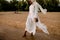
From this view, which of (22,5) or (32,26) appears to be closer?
(32,26)

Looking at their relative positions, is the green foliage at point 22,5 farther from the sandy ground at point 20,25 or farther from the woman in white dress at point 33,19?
the woman in white dress at point 33,19

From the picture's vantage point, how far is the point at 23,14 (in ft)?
7.48

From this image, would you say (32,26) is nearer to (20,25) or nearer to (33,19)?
(33,19)

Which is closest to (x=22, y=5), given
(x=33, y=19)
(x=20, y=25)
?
(x=20, y=25)

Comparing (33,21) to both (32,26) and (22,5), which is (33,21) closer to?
(32,26)

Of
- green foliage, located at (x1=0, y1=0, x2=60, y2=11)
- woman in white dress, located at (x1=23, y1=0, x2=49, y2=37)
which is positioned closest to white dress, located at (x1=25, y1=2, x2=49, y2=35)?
woman in white dress, located at (x1=23, y1=0, x2=49, y2=37)

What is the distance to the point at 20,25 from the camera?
2336 mm

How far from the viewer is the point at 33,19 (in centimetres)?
206

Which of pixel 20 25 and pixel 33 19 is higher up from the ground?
pixel 33 19

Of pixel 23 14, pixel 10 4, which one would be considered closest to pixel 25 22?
pixel 23 14

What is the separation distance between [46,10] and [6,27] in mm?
491

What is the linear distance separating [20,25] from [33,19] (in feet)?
1.00

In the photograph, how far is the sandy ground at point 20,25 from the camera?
215 cm

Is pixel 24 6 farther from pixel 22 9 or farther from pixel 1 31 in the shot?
pixel 1 31
